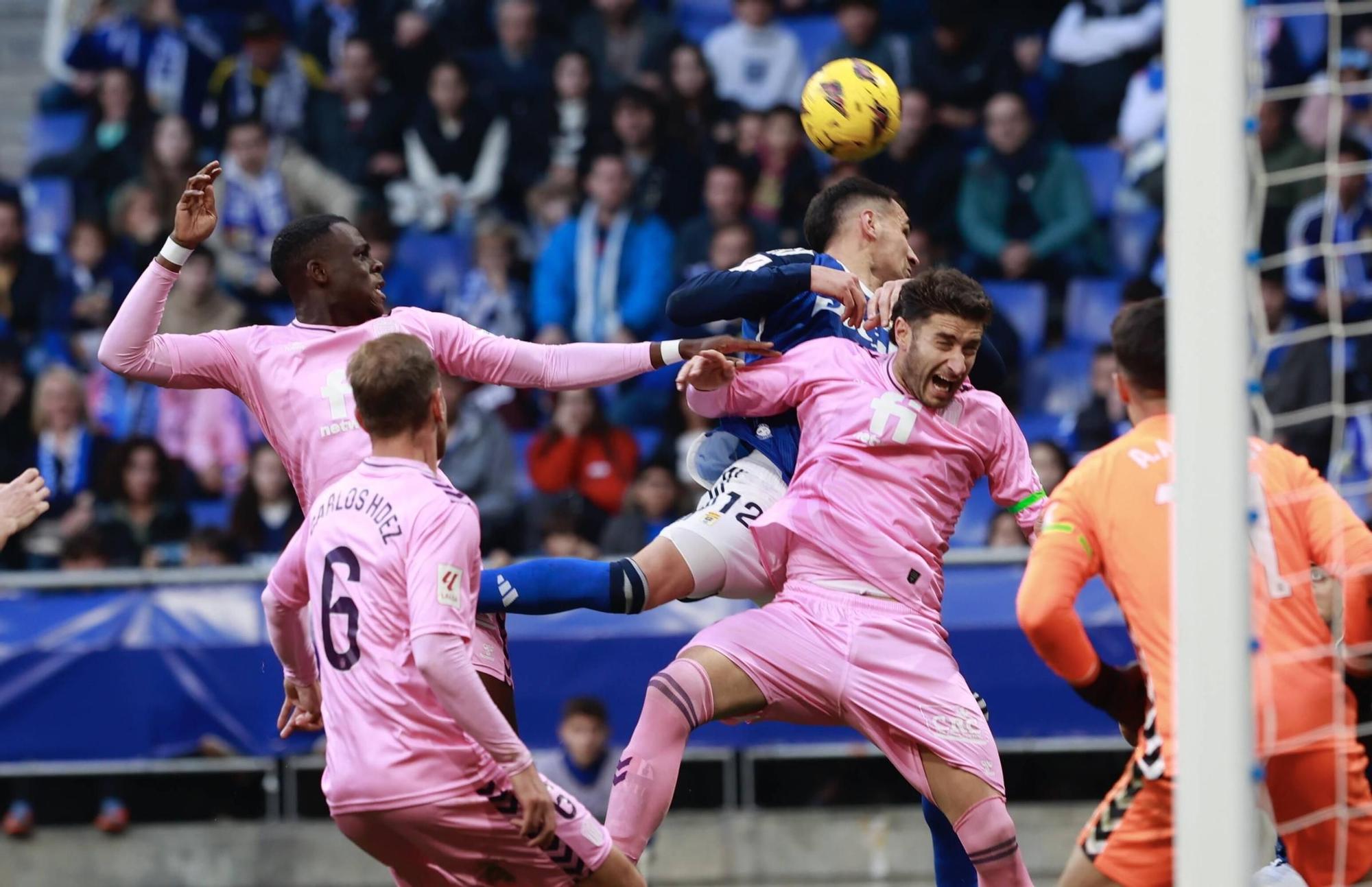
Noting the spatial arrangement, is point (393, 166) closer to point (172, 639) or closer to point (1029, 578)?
point (172, 639)

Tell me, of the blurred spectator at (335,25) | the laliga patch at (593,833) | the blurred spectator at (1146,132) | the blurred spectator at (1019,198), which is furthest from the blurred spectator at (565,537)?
A: the blurred spectator at (335,25)

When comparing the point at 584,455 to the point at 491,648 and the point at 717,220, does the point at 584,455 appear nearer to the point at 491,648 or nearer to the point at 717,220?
the point at 717,220

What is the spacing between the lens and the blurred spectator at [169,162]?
512 inches

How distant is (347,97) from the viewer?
1346 cm

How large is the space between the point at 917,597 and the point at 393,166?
309 inches

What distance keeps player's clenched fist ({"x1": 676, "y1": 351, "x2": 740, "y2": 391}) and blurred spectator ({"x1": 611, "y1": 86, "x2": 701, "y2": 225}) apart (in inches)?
240

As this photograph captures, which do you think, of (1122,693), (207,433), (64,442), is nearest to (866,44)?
(207,433)

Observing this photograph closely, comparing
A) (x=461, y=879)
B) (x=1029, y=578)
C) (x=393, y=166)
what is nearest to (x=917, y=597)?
(x=1029, y=578)

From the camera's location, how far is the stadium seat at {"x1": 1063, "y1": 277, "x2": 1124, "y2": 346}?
39.3 ft

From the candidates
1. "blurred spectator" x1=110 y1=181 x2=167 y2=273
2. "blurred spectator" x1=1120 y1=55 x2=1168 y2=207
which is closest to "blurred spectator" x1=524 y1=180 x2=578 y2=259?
"blurred spectator" x1=110 y1=181 x2=167 y2=273

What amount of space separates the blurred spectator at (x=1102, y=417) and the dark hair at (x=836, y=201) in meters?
4.18

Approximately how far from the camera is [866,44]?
12805 mm

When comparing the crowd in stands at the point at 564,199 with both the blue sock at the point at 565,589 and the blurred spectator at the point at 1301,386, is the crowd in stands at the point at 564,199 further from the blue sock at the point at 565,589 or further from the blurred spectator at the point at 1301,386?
the blue sock at the point at 565,589

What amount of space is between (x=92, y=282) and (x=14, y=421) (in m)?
1.33
